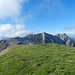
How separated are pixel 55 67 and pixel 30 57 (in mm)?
17011

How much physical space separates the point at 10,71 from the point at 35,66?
27.0ft

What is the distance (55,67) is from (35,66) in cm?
700

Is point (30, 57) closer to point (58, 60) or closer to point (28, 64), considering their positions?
point (28, 64)

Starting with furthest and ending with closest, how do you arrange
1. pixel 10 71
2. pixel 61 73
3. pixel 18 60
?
pixel 18 60 → pixel 10 71 → pixel 61 73

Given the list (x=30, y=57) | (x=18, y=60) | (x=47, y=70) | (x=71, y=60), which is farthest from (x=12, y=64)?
(x=71, y=60)

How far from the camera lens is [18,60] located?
6744 centimetres

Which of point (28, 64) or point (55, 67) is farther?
point (28, 64)

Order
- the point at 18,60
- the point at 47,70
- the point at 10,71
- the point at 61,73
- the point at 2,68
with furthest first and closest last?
the point at 18,60 → the point at 2,68 → the point at 10,71 → the point at 47,70 → the point at 61,73

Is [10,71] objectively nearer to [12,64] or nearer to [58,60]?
[12,64]

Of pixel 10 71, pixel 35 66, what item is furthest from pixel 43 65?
pixel 10 71

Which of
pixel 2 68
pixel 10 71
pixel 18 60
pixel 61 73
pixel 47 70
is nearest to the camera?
pixel 61 73

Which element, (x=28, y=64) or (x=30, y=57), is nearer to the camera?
(x=28, y=64)

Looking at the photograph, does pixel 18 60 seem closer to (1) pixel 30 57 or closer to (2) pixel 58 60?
(1) pixel 30 57

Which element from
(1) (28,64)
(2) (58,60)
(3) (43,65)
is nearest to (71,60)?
(2) (58,60)
